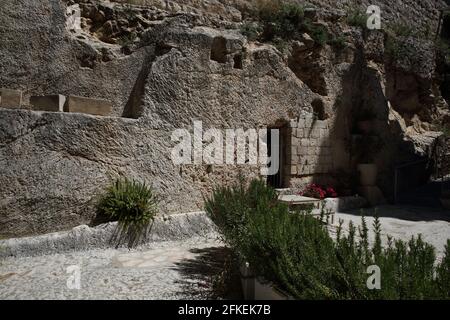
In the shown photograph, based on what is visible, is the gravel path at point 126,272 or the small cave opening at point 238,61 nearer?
the gravel path at point 126,272

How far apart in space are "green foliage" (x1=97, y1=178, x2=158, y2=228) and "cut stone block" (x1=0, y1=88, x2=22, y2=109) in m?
2.09

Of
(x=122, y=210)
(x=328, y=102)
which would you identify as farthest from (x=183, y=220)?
(x=328, y=102)

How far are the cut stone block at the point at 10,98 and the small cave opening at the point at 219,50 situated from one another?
3898 mm

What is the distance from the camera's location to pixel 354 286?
9.02 feet

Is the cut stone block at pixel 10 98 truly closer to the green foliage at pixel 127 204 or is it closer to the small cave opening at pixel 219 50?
the green foliage at pixel 127 204

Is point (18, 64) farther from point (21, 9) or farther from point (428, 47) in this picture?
point (428, 47)

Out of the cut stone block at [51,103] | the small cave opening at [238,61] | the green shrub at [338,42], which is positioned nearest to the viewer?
the cut stone block at [51,103]

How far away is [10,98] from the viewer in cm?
596

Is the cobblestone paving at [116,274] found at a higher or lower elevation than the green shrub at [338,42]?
lower

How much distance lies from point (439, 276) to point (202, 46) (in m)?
6.09

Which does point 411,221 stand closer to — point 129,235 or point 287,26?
point 287,26

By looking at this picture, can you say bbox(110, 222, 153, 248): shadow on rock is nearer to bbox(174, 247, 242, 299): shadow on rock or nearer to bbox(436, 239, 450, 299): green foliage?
bbox(174, 247, 242, 299): shadow on rock

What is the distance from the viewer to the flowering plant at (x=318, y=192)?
907 centimetres

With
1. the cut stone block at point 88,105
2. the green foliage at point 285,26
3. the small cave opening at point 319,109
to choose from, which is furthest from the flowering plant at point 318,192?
the cut stone block at point 88,105
